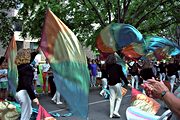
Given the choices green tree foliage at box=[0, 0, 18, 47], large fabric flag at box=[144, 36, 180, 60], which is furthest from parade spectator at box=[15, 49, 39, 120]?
green tree foliage at box=[0, 0, 18, 47]

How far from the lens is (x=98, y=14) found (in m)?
18.7

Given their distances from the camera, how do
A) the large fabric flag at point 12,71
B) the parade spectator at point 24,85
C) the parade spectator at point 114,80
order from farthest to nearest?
the parade spectator at point 114,80
the large fabric flag at point 12,71
the parade spectator at point 24,85

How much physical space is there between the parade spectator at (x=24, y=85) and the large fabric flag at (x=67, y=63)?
92.2 inches

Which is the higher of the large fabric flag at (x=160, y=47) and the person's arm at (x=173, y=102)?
the large fabric flag at (x=160, y=47)

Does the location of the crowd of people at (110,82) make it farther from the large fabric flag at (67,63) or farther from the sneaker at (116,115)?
the large fabric flag at (67,63)

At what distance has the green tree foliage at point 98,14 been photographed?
17.6 m

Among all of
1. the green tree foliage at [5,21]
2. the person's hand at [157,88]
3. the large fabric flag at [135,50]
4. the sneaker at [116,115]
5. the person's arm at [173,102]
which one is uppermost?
the green tree foliage at [5,21]

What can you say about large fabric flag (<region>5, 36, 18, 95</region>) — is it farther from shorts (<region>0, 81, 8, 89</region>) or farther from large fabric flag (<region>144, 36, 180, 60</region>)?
large fabric flag (<region>144, 36, 180, 60</region>)

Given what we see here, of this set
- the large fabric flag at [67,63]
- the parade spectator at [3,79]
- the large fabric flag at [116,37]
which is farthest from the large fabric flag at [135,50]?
Result: the large fabric flag at [67,63]

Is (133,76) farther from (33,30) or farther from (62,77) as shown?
(62,77)

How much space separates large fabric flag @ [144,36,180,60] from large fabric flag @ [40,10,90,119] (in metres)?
7.42

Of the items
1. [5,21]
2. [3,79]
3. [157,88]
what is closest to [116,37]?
[3,79]

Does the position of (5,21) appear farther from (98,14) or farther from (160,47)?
(160,47)

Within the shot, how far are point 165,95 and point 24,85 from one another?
4.63 m
